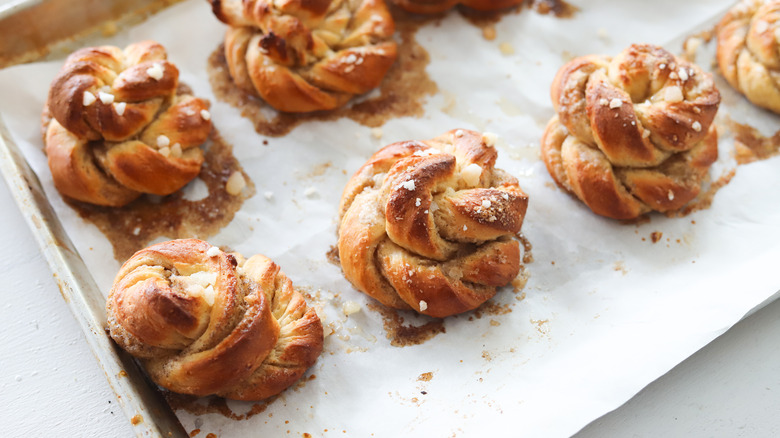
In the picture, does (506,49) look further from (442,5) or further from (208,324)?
(208,324)

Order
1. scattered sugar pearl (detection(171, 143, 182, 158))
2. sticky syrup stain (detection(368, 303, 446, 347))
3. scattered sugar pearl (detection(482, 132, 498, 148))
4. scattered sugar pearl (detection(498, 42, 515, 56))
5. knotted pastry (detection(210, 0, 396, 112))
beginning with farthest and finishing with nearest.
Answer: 1. scattered sugar pearl (detection(498, 42, 515, 56))
2. knotted pastry (detection(210, 0, 396, 112))
3. scattered sugar pearl (detection(171, 143, 182, 158))
4. scattered sugar pearl (detection(482, 132, 498, 148))
5. sticky syrup stain (detection(368, 303, 446, 347))

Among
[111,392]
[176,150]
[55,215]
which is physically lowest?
[111,392]

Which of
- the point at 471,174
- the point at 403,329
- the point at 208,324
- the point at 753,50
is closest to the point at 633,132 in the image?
the point at 471,174

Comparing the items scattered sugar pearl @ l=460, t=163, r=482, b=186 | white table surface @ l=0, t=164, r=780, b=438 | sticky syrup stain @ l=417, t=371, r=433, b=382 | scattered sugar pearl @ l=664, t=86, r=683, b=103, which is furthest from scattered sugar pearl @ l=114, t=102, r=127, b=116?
scattered sugar pearl @ l=664, t=86, r=683, b=103

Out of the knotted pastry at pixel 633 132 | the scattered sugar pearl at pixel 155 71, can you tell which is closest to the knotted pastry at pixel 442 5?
the knotted pastry at pixel 633 132

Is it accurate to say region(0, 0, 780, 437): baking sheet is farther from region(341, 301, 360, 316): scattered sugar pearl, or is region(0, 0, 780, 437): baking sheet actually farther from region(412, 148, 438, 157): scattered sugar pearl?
region(412, 148, 438, 157): scattered sugar pearl

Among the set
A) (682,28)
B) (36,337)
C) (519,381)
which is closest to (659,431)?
(519,381)
